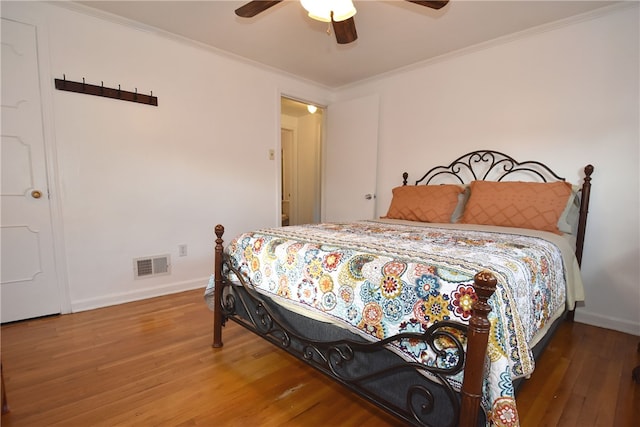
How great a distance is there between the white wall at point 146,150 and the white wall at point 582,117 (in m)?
2.06

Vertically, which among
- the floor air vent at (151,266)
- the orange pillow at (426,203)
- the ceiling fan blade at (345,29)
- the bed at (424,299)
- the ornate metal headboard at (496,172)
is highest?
the ceiling fan blade at (345,29)

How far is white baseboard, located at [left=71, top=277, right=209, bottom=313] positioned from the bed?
1114 millimetres

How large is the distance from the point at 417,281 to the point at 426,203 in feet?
5.63

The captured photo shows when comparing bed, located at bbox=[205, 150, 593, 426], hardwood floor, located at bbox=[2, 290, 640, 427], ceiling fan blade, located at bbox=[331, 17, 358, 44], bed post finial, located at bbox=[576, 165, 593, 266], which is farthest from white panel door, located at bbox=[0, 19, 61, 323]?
bed post finial, located at bbox=[576, 165, 593, 266]

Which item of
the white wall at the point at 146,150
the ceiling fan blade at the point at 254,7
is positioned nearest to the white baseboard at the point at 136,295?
the white wall at the point at 146,150

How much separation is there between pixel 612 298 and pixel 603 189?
2.64 feet

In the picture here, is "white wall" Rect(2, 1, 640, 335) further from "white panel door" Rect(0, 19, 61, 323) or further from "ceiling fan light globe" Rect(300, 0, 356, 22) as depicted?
"ceiling fan light globe" Rect(300, 0, 356, 22)

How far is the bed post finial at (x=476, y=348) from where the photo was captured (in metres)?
0.82

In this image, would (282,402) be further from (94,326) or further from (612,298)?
(612,298)

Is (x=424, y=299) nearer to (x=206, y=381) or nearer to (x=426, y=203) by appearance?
(x=206, y=381)

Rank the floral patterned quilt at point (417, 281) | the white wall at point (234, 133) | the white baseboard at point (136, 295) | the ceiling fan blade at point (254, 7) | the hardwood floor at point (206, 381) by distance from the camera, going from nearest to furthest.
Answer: the floral patterned quilt at point (417, 281) → the hardwood floor at point (206, 381) → the ceiling fan blade at point (254, 7) → the white wall at point (234, 133) → the white baseboard at point (136, 295)

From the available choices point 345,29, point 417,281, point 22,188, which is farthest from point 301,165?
point 417,281

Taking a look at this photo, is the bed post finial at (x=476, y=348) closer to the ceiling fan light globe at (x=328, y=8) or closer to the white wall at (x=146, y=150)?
the ceiling fan light globe at (x=328, y=8)

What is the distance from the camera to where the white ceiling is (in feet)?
7.25
